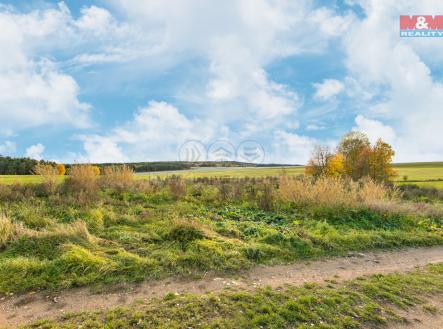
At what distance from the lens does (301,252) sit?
6672mm

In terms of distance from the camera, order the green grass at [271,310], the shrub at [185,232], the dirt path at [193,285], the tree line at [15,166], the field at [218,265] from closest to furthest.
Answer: the green grass at [271,310] → the field at [218,265] → the dirt path at [193,285] → the shrub at [185,232] → the tree line at [15,166]

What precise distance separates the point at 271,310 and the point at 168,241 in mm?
3709

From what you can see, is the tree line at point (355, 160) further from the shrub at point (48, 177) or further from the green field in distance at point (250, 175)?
the shrub at point (48, 177)

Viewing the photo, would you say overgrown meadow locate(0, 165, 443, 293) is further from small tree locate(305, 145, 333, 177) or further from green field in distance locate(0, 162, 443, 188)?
small tree locate(305, 145, 333, 177)

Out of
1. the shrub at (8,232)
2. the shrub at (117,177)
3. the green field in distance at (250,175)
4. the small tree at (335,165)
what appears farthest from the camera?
the small tree at (335,165)

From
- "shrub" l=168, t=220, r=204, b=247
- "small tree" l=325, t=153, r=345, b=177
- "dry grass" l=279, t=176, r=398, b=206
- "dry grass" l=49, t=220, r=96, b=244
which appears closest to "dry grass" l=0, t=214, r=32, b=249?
"dry grass" l=49, t=220, r=96, b=244

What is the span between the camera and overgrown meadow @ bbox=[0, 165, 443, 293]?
206 inches

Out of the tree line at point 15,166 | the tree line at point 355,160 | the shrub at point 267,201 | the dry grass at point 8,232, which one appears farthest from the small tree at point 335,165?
the tree line at point 15,166

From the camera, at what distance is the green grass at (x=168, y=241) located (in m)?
5.13

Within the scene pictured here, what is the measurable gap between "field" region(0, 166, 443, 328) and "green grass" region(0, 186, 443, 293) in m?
0.03

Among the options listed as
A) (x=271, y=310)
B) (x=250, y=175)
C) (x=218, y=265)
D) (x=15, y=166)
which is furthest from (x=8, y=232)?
(x=15, y=166)

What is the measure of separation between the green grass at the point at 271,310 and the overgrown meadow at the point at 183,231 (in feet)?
3.77

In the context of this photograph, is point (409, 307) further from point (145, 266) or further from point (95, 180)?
point (95, 180)

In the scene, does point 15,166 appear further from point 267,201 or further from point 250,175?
point 267,201
